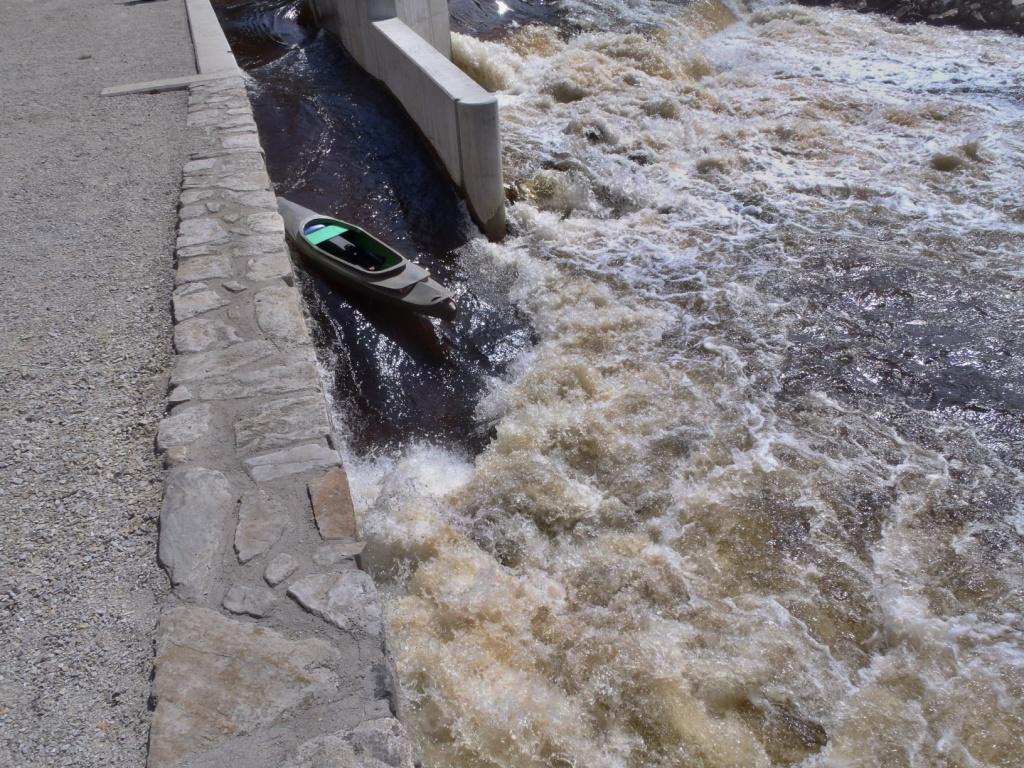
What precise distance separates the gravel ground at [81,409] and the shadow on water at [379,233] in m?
1.36

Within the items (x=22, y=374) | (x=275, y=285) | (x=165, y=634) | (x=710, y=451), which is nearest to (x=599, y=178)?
(x=710, y=451)

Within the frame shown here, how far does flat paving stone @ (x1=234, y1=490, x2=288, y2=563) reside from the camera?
8.34 feet

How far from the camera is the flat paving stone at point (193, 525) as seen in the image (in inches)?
95.4

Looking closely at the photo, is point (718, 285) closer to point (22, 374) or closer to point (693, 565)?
point (693, 565)

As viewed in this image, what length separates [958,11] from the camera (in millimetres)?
11445

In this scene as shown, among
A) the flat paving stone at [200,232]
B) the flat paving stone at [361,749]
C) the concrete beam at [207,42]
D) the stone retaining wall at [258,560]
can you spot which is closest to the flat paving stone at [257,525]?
the stone retaining wall at [258,560]

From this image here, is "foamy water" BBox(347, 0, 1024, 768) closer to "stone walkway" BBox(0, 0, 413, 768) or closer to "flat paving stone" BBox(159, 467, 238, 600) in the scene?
"stone walkway" BBox(0, 0, 413, 768)

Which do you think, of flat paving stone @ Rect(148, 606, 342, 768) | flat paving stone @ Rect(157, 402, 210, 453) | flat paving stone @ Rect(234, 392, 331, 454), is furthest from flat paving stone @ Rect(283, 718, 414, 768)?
flat paving stone @ Rect(157, 402, 210, 453)

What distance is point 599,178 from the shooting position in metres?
7.31

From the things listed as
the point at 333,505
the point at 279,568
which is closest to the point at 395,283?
the point at 333,505

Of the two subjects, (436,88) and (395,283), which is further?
(436,88)

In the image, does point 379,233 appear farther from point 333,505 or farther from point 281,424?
point 333,505

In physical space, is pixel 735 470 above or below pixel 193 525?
below

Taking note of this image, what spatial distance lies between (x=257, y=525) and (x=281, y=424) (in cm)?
53
